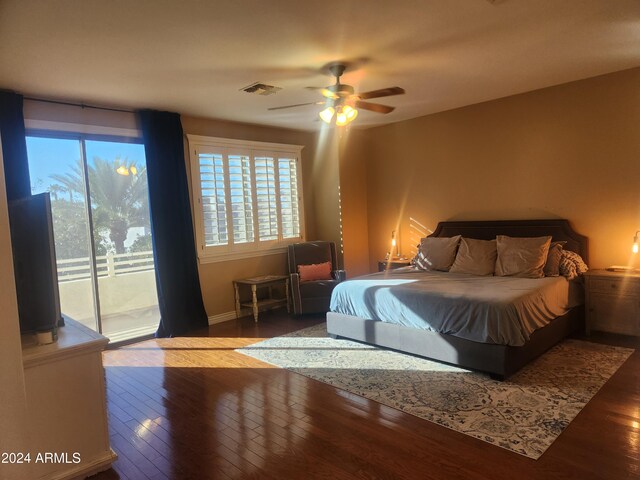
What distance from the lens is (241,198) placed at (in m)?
5.75

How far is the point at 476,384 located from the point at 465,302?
0.64 metres

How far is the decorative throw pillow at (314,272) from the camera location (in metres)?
5.70

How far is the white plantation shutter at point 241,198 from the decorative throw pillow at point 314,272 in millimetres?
876

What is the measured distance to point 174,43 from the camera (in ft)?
9.82

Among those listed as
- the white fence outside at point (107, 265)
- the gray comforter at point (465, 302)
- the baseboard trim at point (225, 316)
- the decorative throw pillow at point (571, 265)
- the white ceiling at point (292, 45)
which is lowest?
the baseboard trim at point (225, 316)

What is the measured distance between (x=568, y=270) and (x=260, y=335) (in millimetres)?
3388

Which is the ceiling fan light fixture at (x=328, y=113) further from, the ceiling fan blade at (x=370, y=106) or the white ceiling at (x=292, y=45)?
the white ceiling at (x=292, y=45)

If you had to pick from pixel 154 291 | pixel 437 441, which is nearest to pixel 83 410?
pixel 437 441

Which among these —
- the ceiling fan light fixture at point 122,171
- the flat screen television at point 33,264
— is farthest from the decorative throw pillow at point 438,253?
the flat screen television at point 33,264

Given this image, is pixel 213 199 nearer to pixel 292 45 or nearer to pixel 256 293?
pixel 256 293

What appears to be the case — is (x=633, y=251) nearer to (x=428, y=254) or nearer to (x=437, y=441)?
(x=428, y=254)

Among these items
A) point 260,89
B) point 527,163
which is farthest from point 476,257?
point 260,89

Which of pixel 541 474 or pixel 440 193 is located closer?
pixel 541 474

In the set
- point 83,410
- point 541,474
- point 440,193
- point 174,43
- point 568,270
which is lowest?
point 541,474
